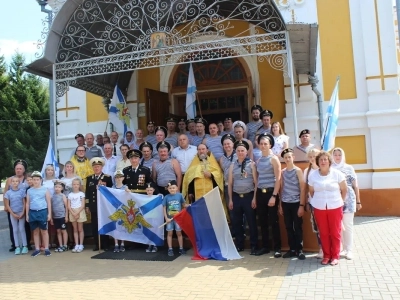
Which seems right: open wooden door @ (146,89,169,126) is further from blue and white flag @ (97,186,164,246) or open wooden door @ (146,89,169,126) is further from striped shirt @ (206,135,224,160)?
blue and white flag @ (97,186,164,246)

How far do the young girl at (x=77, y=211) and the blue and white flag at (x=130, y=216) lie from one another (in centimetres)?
38

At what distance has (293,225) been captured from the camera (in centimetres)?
593

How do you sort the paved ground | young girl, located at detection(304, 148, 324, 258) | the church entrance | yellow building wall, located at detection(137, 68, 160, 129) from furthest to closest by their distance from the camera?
yellow building wall, located at detection(137, 68, 160, 129), the church entrance, young girl, located at detection(304, 148, 324, 258), the paved ground

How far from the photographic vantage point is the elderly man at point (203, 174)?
21.4ft

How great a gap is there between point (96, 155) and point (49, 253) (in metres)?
2.24

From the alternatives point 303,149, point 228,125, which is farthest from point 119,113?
point 303,149

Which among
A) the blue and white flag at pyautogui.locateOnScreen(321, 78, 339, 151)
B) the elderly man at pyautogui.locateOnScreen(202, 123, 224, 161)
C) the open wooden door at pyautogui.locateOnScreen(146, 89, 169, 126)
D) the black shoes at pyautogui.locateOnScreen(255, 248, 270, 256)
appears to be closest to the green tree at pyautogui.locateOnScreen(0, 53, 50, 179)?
the open wooden door at pyautogui.locateOnScreen(146, 89, 169, 126)

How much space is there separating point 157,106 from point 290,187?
5.46 m

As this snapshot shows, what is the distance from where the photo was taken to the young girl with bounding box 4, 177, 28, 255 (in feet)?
23.6

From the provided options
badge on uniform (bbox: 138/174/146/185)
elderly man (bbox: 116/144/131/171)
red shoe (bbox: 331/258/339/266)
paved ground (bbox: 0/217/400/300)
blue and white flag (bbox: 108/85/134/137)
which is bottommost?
paved ground (bbox: 0/217/400/300)

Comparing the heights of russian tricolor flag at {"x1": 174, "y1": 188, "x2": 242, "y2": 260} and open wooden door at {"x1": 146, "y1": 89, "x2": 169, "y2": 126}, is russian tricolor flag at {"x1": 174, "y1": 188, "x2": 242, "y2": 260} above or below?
below

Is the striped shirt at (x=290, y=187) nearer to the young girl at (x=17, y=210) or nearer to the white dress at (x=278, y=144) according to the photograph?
the white dress at (x=278, y=144)

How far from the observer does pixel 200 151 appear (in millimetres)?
6574

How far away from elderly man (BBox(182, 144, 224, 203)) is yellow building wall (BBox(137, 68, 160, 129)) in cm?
466
